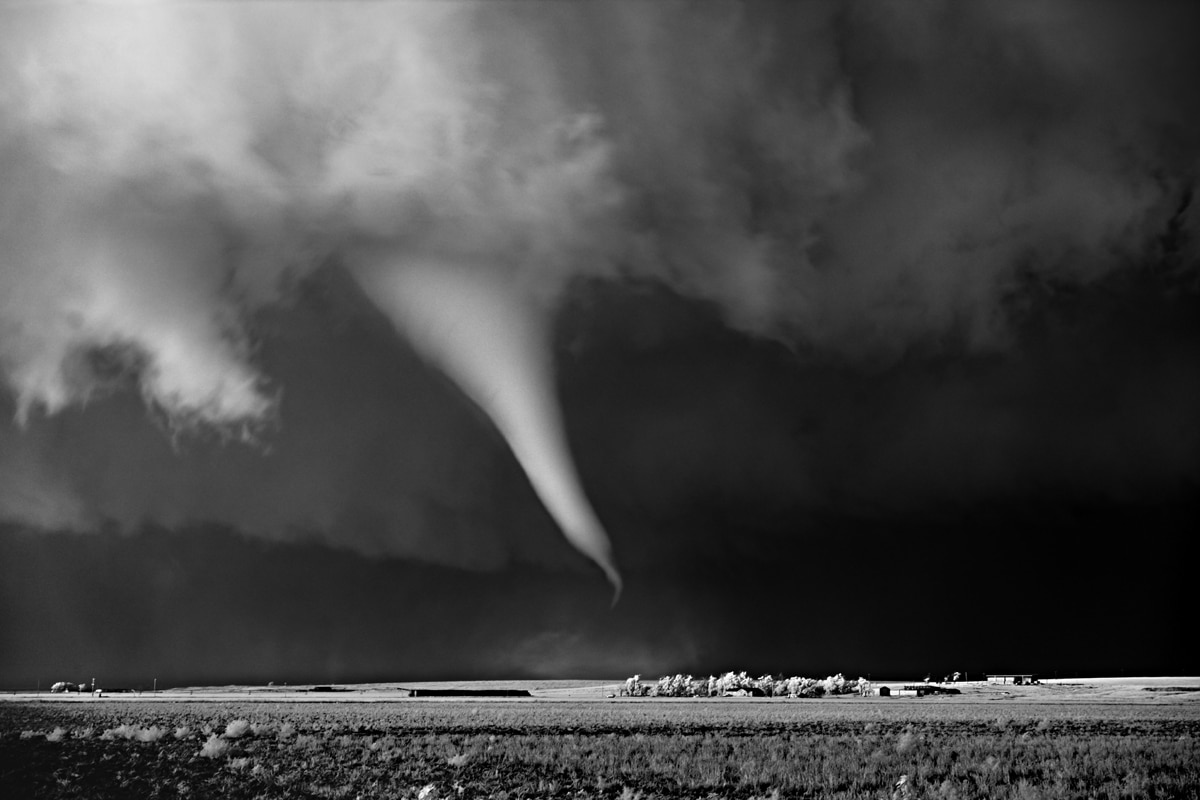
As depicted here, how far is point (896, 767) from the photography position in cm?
2955

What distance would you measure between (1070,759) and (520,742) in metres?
21.1

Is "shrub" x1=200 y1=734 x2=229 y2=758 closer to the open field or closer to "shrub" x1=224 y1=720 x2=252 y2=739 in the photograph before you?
the open field

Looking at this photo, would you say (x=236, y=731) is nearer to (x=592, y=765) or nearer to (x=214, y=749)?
(x=214, y=749)

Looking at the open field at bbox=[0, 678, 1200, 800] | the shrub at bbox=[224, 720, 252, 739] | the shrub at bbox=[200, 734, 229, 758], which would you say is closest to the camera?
the open field at bbox=[0, 678, 1200, 800]

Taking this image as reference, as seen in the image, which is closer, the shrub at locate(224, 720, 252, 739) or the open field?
the open field

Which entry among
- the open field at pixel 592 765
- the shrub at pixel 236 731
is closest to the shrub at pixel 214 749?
the open field at pixel 592 765

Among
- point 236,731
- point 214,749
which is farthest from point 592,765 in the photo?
point 236,731

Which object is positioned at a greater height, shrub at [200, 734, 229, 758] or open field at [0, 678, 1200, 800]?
shrub at [200, 734, 229, 758]

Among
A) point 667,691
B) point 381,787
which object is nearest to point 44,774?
point 381,787

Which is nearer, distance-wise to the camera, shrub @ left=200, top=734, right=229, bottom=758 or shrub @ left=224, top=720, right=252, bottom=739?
shrub @ left=200, top=734, right=229, bottom=758

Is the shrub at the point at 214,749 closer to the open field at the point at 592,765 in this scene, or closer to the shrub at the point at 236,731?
the open field at the point at 592,765

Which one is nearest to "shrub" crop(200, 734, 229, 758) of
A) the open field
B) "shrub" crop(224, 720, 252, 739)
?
the open field

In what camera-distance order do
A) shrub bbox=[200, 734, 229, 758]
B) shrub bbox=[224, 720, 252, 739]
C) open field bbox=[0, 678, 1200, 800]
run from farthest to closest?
shrub bbox=[224, 720, 252, 739], shrub bbox=[200, 734, 229, 758], open field bbox=[0, 678, 1200, 800]

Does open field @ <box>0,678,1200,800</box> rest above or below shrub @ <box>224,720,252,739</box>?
below
